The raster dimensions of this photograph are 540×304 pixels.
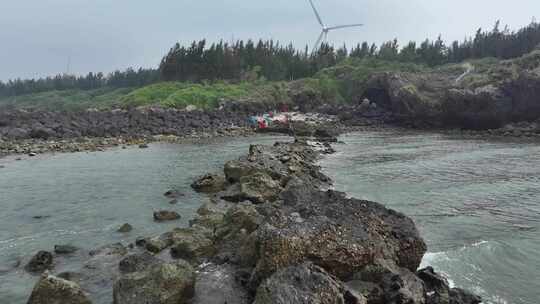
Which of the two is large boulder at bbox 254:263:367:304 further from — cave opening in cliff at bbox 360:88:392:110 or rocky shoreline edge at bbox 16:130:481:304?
cave opening in cliff at bbox 360:88:392:110

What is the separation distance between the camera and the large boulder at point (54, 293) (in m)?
10.1

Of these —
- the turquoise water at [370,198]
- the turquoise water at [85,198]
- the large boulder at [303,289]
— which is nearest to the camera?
the large boulder at [303,289]

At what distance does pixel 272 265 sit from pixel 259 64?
126 m

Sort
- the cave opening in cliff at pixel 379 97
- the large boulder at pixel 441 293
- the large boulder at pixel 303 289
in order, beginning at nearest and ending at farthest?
the large boulder at pixel 303 289
the large boulder at pixel 441 293
the cave opening in cliff at pixel 379 97

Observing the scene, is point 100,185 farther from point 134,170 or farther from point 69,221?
point 69,221

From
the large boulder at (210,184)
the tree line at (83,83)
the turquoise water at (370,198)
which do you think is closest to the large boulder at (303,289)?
the turquoise water at (370,198)

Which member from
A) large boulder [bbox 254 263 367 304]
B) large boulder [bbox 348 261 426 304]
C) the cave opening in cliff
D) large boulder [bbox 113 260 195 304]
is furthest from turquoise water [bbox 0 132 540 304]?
the cave opening in cliff

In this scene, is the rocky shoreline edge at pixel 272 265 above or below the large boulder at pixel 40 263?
above

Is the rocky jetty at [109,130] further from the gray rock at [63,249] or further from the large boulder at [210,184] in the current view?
the gray rock at [63,249]

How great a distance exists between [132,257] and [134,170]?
20.6 m

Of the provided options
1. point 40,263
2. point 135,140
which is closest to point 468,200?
point 40,263

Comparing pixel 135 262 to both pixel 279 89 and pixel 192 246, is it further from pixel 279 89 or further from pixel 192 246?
pixel 279 89

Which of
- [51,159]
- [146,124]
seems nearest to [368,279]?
[51,159]

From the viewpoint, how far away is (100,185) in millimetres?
26828
